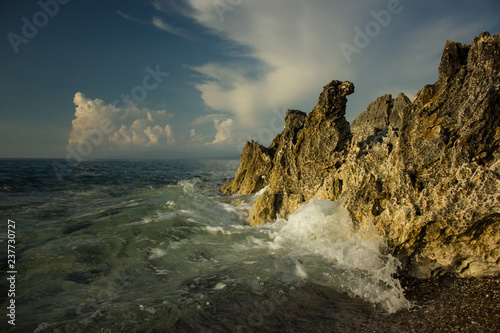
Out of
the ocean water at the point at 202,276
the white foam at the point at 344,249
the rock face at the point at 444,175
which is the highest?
the rock face at the point at 444,175

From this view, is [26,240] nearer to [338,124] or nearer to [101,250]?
[101,250]

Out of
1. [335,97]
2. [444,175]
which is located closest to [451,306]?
[444,175]

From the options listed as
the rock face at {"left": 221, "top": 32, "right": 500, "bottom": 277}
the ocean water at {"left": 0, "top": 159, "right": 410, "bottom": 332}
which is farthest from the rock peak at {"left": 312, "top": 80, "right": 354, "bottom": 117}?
the ocean water at {"left": 0, "top": 159, "right": 410, "bottom": 332}

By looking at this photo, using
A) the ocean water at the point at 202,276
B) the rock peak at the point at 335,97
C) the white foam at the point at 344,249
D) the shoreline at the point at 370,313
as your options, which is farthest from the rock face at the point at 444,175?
the rock peak at the point at 335,97

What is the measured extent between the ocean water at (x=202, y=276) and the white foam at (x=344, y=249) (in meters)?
0.03

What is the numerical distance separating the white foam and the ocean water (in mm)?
27

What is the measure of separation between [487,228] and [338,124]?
7.28m

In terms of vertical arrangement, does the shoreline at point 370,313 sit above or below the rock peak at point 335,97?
below

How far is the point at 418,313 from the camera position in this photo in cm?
429

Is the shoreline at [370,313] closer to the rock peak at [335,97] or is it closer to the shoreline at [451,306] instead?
the shoreline at [451,306]

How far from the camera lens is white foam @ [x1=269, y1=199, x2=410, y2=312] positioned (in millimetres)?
5090

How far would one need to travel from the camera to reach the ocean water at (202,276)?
441cm

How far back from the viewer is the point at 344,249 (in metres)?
6.82

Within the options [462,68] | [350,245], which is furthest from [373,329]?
[462,68]
